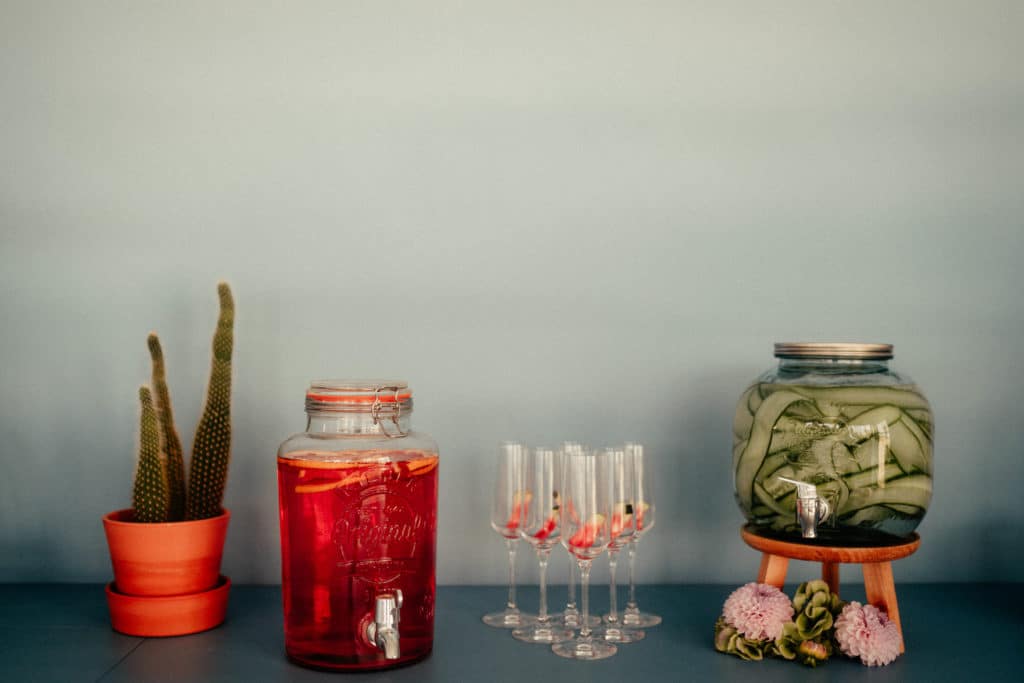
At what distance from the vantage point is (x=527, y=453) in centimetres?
126

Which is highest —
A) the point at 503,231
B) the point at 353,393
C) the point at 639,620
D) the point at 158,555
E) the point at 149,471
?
the point at 503,231

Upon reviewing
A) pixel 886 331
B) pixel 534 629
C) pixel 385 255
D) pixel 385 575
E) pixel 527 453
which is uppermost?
pixel 385 255

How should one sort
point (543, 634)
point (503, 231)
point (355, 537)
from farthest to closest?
point (503, 231) → point (543, 634) → point (355, 537)

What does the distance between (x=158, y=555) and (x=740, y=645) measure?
0.81 m

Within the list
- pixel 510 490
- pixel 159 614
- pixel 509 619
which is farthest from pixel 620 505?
pixel 159 614

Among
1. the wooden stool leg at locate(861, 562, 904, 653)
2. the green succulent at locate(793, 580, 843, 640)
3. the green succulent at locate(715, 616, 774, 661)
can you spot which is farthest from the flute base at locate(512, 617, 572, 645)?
the wooden stool leg at locate(861, 562, 904, 653)

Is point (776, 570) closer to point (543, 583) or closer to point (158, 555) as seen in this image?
point (543, 583)

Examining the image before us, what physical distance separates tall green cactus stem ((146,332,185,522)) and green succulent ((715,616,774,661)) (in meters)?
0.80

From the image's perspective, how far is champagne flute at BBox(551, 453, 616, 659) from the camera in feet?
3.90

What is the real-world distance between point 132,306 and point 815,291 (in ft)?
3.90

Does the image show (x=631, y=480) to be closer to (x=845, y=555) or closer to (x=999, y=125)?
(x=845, y=555)

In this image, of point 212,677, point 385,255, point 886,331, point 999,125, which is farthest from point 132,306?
point 999,125

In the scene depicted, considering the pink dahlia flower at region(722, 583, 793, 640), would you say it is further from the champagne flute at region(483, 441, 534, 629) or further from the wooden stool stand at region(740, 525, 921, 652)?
the champagne flute at region(483, 441, 534, 629)

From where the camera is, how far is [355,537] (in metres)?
1.13
